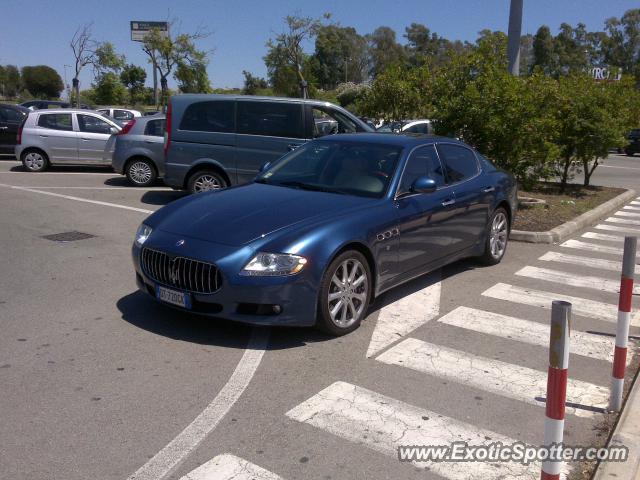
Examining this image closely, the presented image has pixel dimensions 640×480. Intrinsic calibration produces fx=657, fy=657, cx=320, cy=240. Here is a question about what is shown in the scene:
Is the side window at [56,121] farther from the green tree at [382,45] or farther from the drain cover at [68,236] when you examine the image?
the green tree at [382,45]

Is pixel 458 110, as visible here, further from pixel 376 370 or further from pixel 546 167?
pixel 376 370

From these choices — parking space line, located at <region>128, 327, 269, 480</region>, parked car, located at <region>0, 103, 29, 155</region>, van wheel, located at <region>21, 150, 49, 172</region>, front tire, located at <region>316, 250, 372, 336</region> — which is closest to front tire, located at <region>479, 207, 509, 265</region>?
front tire, located at <region>316, 250, 372, 336</region>

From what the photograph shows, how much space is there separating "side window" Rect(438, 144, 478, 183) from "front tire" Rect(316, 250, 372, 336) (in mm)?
2036

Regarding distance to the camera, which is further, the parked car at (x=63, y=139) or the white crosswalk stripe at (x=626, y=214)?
the parked car at (x=63, y=139)

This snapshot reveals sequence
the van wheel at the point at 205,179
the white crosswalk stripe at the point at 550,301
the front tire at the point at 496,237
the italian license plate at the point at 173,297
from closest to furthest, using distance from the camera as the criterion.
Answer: the italian license plate at the point at 173,297 → the white crosswalk stripe at the point at 550,301 → the front tire at the point at 496,237 → the van wheel at the point at 205,179

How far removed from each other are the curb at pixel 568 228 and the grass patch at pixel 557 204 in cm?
15

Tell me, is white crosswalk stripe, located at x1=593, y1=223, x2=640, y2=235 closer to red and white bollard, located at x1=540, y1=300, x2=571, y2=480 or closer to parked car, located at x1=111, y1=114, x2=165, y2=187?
parked car, located at x1=111, y1=114, x2=165, y2=187

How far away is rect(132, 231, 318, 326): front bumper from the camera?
4953 millimetres

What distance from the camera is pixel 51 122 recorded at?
52.4ft

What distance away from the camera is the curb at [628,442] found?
3.47m

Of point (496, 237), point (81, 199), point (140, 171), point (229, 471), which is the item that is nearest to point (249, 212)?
point (229, 471)

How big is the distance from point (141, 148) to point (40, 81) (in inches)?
2962

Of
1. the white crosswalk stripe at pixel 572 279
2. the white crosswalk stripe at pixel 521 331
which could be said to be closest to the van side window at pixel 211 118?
the white crosswalk stripe at pixel 572 279

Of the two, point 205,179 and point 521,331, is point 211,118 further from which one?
point 521,331
